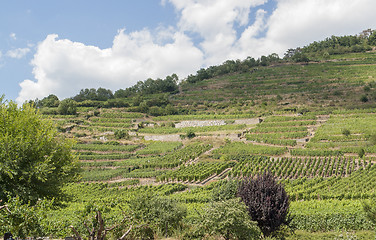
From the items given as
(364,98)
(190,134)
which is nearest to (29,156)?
(190,134)

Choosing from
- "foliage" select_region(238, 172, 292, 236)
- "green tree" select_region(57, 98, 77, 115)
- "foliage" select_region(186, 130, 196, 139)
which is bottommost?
"foliage" select_region(238, 172, 292, 236)

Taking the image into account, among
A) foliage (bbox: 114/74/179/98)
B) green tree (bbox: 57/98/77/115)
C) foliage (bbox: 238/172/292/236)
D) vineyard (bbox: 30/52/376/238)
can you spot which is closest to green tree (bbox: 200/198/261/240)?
foliage (bbox: 238/172/292/236)

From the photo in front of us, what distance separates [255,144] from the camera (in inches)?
2085

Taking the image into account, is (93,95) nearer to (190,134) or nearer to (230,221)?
(190,134)

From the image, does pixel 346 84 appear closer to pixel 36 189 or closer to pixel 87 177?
pixel 87 177

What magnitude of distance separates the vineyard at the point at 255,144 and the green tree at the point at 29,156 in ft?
10.4

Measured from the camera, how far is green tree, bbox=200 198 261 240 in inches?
461

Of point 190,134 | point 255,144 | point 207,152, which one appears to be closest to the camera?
point 207,152

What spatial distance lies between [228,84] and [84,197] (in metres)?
88.3

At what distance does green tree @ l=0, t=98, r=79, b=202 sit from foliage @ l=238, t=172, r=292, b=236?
1138cm

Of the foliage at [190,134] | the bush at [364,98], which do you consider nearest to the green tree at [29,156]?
the foliage at [190,134]

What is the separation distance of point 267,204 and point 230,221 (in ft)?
9.74

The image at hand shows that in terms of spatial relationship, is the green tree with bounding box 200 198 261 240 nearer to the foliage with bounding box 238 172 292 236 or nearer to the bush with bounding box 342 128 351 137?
the foliage with bounding box 238 172 292 236

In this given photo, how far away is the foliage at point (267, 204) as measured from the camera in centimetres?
1362
